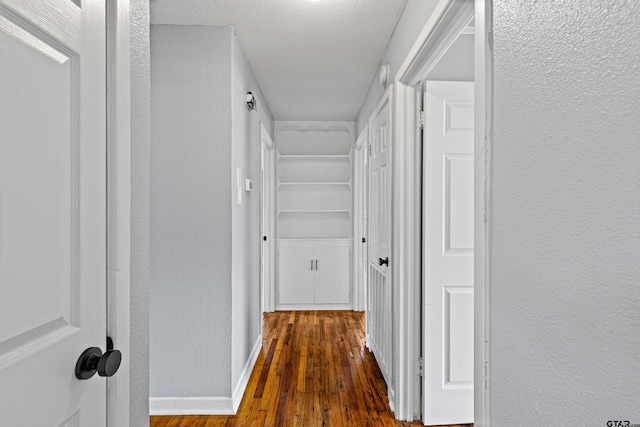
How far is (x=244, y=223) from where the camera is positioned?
3139mm

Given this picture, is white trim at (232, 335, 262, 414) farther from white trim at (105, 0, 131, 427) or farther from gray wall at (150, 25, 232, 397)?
white trim at (105, 0, 131, 427)

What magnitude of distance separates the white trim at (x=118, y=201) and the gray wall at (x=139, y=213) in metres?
0.08

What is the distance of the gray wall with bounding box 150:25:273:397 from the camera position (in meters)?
2.60

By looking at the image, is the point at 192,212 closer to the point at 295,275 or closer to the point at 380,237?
the point at 380,237

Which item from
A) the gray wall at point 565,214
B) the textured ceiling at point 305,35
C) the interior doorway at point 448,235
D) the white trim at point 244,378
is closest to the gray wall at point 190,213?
the white trim at point 244,378

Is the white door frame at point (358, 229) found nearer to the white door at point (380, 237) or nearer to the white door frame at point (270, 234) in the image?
the white door frame at point (270, 234)

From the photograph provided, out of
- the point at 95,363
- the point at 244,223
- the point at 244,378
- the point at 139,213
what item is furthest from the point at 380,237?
the point at 95,363

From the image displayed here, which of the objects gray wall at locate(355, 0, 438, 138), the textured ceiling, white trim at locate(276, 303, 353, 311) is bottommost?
white trim at locate(276, 303, 353, 311)

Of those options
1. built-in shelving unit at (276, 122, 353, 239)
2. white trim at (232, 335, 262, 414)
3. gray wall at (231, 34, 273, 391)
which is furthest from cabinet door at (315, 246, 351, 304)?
white trim at (232, 335, 262, 414)

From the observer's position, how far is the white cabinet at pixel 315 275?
5344 mm

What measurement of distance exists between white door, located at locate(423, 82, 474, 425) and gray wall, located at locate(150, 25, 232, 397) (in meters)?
1.20

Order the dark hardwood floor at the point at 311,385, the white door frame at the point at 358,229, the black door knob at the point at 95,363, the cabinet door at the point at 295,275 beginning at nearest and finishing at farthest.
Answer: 1. the black door knob at the point at 95,363
2. the dark hardwood floor at the point at 311,385
3. the white door frame at the point at 358,229
4. the cabinet door at the point at 295,275

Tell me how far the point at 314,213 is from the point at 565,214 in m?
4.72

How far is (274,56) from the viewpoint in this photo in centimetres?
320
